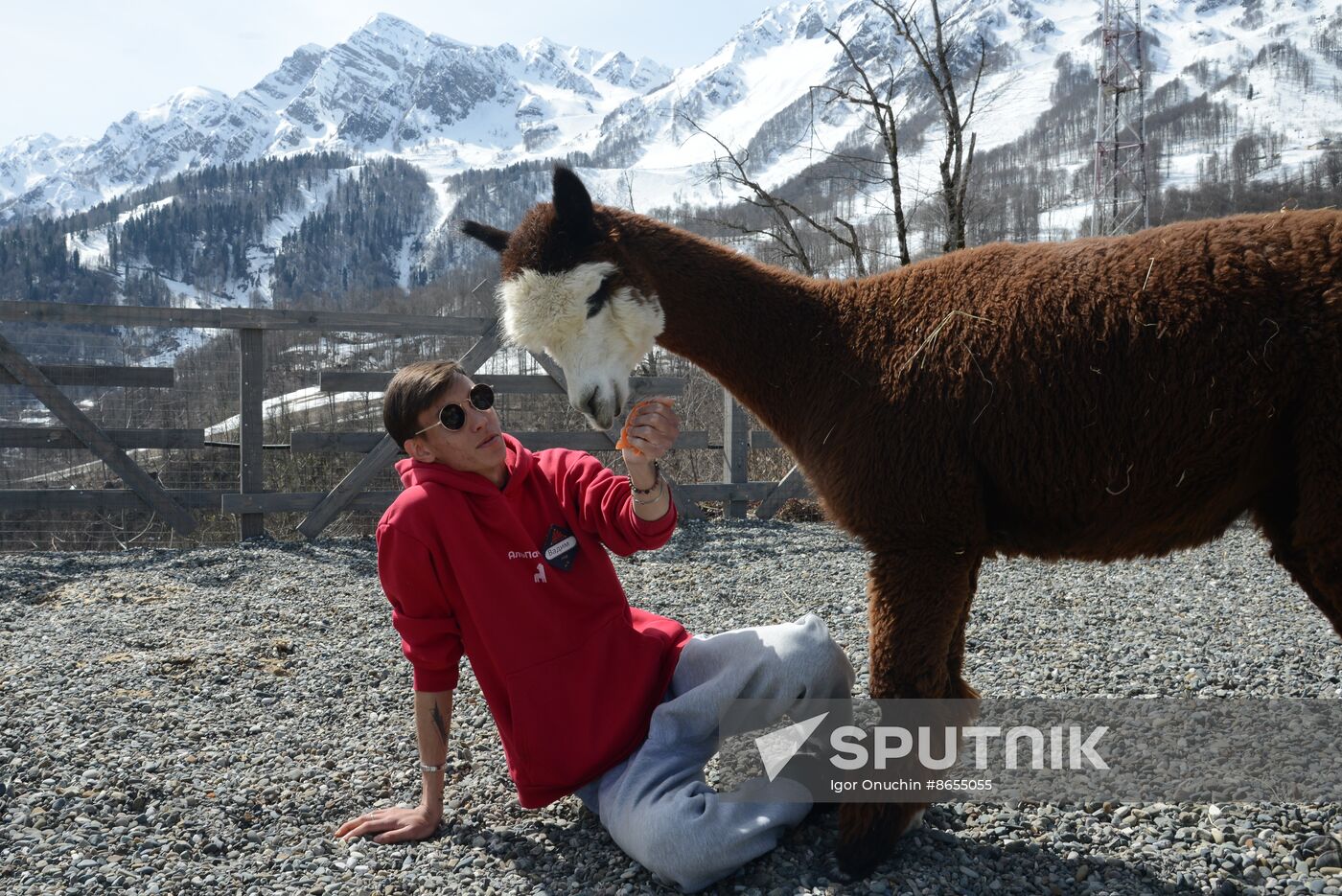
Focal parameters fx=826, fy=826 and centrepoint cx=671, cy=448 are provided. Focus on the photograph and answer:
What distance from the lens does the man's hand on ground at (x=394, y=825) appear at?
→ 2.86 m

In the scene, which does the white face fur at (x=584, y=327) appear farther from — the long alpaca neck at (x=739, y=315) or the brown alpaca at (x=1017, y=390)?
the long alpaca neck at (x=739, y=315)

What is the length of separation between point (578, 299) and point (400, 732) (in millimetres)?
2346

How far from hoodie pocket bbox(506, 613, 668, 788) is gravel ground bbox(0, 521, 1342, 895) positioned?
12.2 inches

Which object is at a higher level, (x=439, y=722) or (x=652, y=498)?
(x=652, y=498)

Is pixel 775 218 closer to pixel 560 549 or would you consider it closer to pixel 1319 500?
pixel 560 549

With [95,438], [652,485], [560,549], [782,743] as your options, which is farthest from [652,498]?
[95,438]

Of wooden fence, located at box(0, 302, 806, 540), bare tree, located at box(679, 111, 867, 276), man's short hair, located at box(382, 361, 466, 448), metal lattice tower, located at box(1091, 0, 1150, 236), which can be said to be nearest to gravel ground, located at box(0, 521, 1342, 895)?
wooden fence, located at box(0, 302, 806, 540)

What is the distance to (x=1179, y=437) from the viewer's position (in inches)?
90.0

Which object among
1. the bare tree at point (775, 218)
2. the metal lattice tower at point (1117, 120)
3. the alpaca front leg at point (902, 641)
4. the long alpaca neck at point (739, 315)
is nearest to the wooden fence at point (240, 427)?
the bare tree at point (775, 218)

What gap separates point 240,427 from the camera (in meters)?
8.60

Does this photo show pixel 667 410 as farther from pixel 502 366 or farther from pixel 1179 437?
pixel 502 366

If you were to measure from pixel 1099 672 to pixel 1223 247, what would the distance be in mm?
2654

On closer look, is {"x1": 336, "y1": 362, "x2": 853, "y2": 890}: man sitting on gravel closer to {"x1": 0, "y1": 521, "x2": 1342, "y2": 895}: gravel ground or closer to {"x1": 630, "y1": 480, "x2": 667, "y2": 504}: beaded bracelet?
{"x1": 630, "y1": 480, "x2": 667, "y2": 504}: beaded bracelet

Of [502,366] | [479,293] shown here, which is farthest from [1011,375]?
[502,366]
